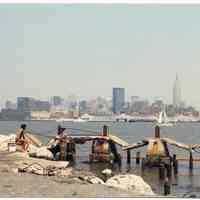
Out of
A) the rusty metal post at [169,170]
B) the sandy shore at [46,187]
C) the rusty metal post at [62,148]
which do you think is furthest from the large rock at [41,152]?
the sandy shore at [46,187]

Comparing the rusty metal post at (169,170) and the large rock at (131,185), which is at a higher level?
the large rock at (131,185)

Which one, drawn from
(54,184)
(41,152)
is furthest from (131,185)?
(41,152)

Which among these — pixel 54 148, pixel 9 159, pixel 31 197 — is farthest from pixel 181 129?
pixel 31 197

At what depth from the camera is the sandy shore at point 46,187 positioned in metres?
16.0

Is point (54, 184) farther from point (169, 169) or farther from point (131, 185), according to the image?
point (169, 169)

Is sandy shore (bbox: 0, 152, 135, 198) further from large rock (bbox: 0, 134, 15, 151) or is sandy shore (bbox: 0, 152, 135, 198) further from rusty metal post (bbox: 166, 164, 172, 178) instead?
large rock (bbox: 0, 134, 15, 151)

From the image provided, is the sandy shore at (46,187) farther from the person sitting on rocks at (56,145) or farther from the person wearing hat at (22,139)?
the person sitting on rocks at (56,145)

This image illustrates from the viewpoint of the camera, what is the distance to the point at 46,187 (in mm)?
16891

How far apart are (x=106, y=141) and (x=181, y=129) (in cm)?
7077

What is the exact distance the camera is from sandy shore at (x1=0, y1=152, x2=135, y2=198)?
16.0 metres

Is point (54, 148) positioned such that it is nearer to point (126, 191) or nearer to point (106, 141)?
point (106, 141)

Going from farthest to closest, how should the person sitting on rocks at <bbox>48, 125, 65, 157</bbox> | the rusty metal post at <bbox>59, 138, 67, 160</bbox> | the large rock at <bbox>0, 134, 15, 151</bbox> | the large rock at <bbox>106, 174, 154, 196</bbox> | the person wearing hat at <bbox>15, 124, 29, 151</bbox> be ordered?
the rusty metal post at <bbox>59, 138, 67, 160</bbox> → the person sitting on rocks at <bbox>48, 125, 65, 157</bbox> → the person wearing hat at <bbox>15, 124, 29, 151</bbox> → the large rock at <bbox>0, 134, 15, 151</bbox> → the large rock at <bbox>106, 174, 154, 196</bbox>

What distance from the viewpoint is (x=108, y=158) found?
1188 inches

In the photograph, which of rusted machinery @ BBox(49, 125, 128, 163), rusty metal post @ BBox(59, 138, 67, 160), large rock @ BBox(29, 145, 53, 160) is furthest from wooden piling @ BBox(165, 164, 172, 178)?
rusty metal post @ BBox(59, 138, 67, 160)
